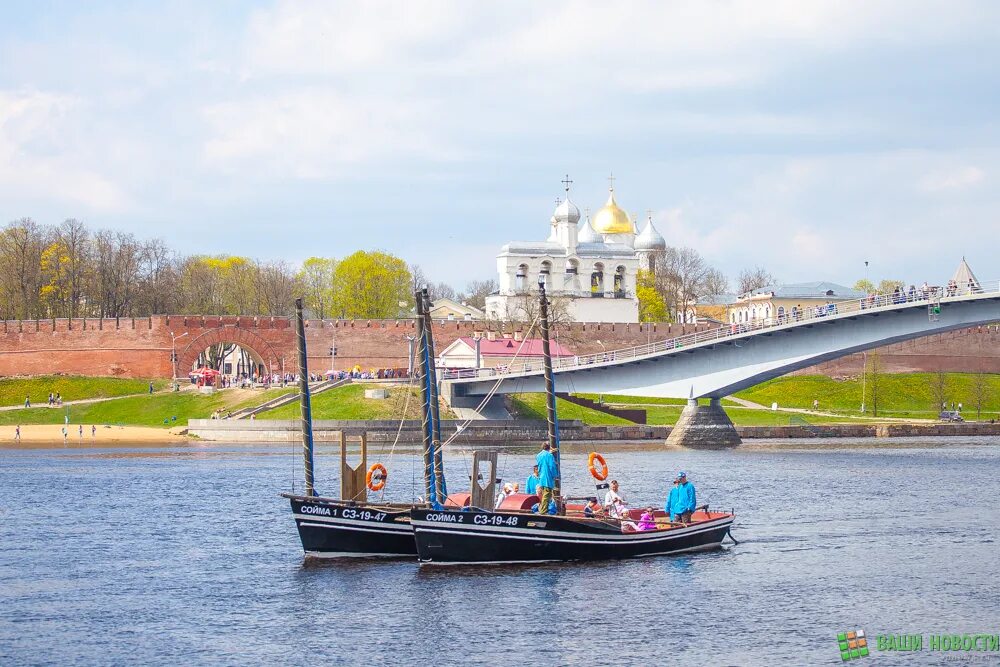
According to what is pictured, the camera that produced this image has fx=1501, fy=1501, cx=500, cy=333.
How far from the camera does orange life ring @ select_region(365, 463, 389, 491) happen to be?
109 feet

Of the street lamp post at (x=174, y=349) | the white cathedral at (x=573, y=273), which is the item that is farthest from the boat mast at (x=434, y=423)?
the white cathedral at (x=573, y=273)

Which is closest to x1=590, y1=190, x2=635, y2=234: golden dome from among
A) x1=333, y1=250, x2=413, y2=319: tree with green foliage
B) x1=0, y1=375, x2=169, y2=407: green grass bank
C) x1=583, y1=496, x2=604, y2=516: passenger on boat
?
x1=333, y1=250, x2=413, y2=319: tree with green foliage

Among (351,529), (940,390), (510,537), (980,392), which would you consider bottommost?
(510,537)

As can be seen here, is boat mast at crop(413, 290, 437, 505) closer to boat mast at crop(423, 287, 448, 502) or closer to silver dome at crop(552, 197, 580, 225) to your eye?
boat mast at crop(423, 287, 448, 502)

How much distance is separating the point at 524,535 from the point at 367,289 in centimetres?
9276

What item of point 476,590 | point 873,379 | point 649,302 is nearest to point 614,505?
point 476,590

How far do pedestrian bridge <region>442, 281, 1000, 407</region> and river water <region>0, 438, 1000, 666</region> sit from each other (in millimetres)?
14163

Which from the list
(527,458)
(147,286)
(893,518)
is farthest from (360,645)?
(147,286)

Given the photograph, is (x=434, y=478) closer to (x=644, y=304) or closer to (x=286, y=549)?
(x=286, y=549)

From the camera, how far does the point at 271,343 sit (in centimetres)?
10394

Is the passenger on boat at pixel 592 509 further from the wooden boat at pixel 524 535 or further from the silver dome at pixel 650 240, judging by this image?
the silver dome at pixel 650 240

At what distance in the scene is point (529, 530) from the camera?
31.0 metres

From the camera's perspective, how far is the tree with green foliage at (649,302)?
12888cm

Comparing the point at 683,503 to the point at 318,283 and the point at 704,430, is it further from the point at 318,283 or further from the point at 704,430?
the point at 318,283
